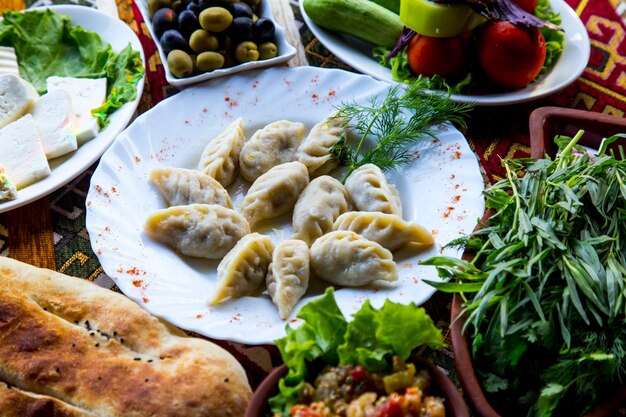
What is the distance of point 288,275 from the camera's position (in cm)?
199

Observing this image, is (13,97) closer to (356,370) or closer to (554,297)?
(356,370)

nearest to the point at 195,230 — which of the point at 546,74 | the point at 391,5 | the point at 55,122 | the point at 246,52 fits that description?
the point at 55,122

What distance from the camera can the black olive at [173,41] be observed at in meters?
2.71

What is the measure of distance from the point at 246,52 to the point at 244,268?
1.08 m

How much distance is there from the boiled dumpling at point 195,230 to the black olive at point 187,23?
0.94 meters

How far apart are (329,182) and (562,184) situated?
0.79 m

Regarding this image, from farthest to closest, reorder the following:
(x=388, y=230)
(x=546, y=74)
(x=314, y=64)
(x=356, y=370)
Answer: (x=314, y=64)
(x=546, y=74)
(x=388, y=230)
(x=356, y=370)

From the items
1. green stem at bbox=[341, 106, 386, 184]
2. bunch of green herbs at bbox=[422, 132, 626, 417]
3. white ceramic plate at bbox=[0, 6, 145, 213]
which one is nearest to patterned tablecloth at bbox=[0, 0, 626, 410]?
white ceramic plate at bbox=[0, 6, 145, 213]

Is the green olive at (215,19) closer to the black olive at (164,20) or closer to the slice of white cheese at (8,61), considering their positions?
the black olive at (164,20)

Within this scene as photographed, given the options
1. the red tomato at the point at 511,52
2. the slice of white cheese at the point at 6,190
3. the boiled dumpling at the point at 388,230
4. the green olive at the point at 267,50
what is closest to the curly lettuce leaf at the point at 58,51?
the green olive at the point at 267,50

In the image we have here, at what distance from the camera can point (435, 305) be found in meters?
2.07

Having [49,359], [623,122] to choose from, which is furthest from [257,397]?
[623,122]

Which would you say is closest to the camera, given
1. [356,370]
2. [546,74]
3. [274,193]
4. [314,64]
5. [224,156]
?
[356,370]

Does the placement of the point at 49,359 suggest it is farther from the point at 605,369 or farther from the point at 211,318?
the point at 605,369
